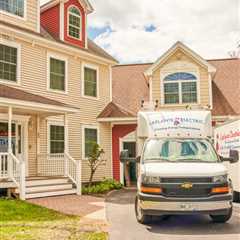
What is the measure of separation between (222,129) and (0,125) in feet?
28.3

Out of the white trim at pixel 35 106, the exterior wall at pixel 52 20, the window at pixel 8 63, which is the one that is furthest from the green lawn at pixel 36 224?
the exterior wall at pixel 52 20

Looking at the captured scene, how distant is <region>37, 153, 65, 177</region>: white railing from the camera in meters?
16.8

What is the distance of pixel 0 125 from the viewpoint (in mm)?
15453

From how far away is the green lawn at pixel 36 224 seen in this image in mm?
7488

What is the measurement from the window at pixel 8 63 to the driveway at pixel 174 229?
8.19m

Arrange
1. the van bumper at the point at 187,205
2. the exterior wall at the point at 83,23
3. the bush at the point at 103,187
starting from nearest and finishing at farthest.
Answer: the van bumper at the point at 187,205 → the bush at the point at 103,187 → the exterior wall at the point at 83,23

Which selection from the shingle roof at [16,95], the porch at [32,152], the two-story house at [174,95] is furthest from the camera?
the two-story house at [174,95]

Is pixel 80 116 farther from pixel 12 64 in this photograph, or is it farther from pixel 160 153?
pixel 160 153

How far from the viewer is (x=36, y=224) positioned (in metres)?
8.86

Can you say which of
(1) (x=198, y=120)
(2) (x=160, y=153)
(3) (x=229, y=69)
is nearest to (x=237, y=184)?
(1) (x=198, y=120)

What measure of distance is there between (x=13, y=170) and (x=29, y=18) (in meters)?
7.36

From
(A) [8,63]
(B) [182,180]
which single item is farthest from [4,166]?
(B) [182,180]

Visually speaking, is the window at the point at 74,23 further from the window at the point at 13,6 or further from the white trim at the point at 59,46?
the window at the point at 13,6

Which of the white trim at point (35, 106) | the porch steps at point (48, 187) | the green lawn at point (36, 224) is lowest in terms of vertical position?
the green lawn at point (36, 224)
